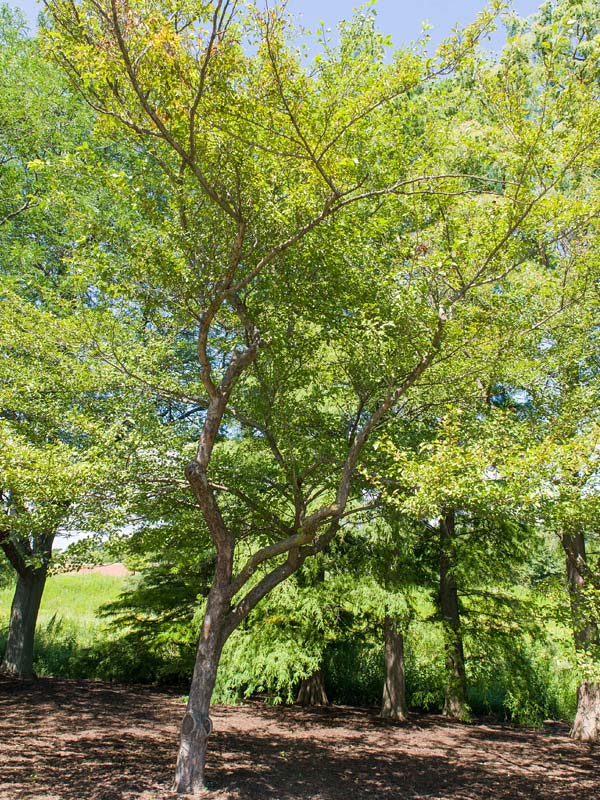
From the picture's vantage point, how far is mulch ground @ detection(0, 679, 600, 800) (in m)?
5.94

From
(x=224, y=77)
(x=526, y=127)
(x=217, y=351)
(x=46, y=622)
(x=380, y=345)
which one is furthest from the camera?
(x=46, y=622)

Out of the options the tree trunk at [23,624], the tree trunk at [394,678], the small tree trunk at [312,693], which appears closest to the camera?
the tree trunk at [394,678]

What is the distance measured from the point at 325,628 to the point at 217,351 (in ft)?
16.1

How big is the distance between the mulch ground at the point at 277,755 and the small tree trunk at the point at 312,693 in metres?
0.60

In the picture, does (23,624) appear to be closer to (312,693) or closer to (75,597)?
(312,693)

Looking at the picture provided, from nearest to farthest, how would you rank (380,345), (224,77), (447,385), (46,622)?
(224,77) → (380,345) → (447,385) → (46,622)

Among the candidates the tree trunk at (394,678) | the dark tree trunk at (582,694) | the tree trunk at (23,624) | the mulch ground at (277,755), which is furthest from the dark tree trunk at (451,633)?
the tree trunk at (23,624)

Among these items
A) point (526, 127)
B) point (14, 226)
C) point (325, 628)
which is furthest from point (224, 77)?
point (325, 628)

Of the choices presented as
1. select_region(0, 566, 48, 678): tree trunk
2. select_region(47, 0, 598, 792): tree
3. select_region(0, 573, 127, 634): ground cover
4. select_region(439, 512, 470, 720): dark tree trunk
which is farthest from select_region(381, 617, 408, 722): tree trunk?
select_region(0, 573, 127, 634): ground cover

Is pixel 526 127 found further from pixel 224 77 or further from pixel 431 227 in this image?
pixel 224 77

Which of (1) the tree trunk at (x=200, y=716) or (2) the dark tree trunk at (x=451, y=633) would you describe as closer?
(1) the tree trunk at (x=200, y=716)

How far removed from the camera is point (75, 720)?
28.1 ft

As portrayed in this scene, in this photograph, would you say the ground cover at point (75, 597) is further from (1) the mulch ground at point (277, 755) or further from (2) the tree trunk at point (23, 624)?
(1) the mulch ground at point (277, 755)

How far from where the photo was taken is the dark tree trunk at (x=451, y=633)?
991 cm
